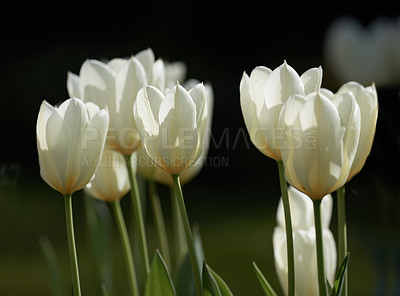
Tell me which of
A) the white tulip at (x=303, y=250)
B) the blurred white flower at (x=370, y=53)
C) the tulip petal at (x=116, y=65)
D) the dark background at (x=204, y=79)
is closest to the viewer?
the white tulip at (x=303, y=250)

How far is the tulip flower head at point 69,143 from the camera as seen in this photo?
0.52m

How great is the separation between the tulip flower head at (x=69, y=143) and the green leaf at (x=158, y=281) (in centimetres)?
9

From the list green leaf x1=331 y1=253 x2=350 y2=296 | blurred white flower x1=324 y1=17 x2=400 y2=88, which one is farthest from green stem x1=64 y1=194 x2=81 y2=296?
blurred white flower x1=324 y1=17 x2=400 y2=88

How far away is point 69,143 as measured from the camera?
20.6 inches

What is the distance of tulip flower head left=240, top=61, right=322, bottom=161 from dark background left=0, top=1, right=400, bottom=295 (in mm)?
1285

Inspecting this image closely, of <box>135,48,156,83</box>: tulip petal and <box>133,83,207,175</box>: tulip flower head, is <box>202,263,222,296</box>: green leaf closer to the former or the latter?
<box>133,83,207,175</box>: tulip flower head

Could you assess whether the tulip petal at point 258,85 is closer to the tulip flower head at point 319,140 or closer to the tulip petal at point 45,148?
the tulip flower head at point 319,140

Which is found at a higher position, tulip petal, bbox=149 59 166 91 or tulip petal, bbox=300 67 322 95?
tulip petal, bbox=149 59 166 91

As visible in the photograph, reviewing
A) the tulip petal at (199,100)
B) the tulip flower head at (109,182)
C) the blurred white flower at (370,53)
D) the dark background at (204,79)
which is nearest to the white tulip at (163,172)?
the tulip flower head at (109,182)

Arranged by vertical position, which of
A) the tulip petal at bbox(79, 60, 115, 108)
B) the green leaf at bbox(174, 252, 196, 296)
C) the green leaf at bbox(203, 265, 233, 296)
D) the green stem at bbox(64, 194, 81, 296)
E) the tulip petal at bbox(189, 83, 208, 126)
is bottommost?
the green leaf at bbox(174, 252, 196, 296)

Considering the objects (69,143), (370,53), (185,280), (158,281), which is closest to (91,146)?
(69,143)

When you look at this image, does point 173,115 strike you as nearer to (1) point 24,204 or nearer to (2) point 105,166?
(2) point 105,166

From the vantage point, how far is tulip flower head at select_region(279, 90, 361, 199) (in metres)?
0.46

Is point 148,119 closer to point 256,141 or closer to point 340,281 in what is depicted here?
point 256,141
